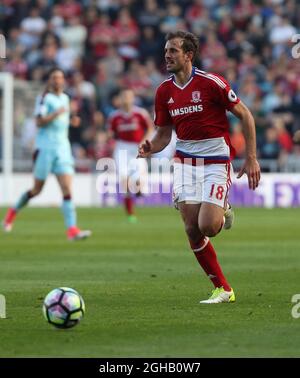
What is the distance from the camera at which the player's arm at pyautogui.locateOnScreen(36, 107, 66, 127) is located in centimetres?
1766

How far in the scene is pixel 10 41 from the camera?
3231 centimetres

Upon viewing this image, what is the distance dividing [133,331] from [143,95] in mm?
21862

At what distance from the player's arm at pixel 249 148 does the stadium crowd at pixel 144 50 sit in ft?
59.4

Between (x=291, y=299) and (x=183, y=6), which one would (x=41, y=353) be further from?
(x=183, y=6)

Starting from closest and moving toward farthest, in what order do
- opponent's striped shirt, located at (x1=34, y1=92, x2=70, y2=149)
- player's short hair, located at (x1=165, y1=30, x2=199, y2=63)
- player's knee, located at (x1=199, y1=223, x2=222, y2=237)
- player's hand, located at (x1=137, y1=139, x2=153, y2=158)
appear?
player's knee, located at (x1=199, y1=223, x2=222, y2=237) → player's short hair, located at (x1=165, y1=30, x2=199, y2=63) → player's hand, located at (x1=137, y1=139, x2=153, y2=158) → opponent's striped shirt, located at (x1=34, y1=92, x2=70, y2=149)

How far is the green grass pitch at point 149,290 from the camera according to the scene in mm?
7797

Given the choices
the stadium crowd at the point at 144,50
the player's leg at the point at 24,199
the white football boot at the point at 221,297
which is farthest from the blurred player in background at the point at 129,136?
the white football boot at the point at 221,297

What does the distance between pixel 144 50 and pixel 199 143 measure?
69.4 ft

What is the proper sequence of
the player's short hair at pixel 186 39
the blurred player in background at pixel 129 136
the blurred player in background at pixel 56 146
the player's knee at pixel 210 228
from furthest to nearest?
the blurred player in background at pixel 129 136 < the blurred player in background at pixel 56 146 < the player's short hair at pixel 186 39 < the player's knee at pixel 210 228

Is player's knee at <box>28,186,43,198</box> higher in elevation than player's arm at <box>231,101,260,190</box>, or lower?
lower

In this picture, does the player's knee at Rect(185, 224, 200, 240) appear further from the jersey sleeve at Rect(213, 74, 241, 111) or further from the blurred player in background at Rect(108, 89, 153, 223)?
the blurred player in background at Rect(108, 89, 153, 223)

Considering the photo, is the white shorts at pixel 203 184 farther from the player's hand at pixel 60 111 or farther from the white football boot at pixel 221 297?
the player's hand at pixel 60 111

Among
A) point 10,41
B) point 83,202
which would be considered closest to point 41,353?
point 83,202
